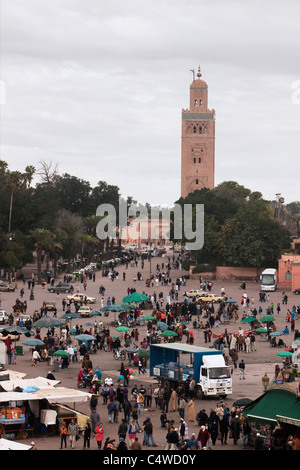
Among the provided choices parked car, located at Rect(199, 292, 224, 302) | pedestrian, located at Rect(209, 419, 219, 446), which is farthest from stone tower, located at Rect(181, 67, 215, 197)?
pedestrian, located at Rect(209, 419, 219, 446)

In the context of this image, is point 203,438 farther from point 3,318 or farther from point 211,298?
point 211,298

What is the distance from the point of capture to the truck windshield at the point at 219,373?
102 feet

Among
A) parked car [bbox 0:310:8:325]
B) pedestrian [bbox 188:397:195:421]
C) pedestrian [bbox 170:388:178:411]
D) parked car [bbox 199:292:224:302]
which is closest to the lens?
pedestrian [bbox 188:397:195:421]

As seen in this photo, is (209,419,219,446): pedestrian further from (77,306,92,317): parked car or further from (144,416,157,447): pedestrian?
(77,306,92,317): parked car

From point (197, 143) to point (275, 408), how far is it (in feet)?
431

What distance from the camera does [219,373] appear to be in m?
31.1

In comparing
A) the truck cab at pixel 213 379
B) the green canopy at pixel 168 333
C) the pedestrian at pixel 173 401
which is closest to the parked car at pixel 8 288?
the green canopy at pixel 168 333

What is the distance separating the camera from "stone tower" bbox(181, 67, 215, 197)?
5979 inches

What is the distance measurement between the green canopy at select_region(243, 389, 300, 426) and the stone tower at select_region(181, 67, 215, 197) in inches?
4995

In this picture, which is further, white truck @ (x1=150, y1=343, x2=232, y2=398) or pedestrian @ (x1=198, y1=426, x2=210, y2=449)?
white truck @ (x1=150, y1=343, x2=232, y2=398)

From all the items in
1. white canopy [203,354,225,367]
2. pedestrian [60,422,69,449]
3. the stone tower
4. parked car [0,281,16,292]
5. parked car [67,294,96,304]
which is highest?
the stone tower

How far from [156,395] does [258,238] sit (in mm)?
48065

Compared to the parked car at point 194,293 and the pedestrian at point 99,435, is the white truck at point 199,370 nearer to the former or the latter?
the pedestrian at point 99,435

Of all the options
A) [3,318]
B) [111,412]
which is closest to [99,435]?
[111,412]
